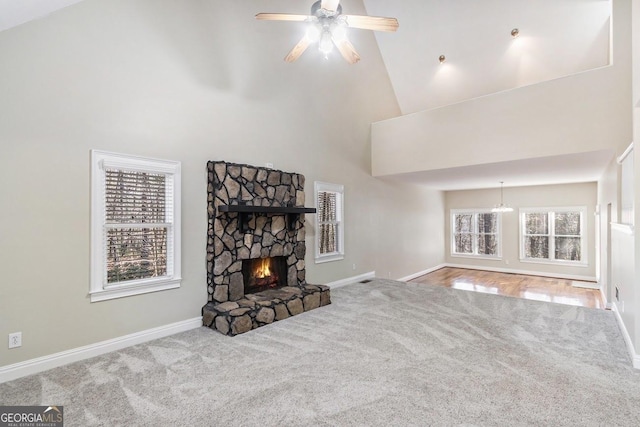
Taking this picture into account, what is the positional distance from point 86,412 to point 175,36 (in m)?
3.89

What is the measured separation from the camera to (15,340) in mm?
2754

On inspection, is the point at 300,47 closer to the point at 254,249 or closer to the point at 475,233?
the point at 254,249

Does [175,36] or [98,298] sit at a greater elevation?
[175,36]

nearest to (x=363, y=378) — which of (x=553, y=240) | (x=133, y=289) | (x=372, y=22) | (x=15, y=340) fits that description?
(x=133, y=289)

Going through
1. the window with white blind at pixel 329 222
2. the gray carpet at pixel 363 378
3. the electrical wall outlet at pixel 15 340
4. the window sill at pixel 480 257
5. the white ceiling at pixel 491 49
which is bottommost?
the gray carpet at pixel 363 378

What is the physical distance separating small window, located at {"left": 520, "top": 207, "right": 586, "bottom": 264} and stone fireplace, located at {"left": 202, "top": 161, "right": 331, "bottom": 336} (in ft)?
25.6

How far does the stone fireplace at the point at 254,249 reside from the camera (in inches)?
158

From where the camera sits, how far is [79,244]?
10.2 feet

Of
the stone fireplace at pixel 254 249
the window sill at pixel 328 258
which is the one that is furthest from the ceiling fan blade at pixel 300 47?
the window sill at pixel 328 258

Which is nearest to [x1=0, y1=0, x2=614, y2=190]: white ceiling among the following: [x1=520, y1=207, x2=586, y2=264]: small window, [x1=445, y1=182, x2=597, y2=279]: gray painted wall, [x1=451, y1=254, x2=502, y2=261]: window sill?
[x1=445, y1=182, x2=597, y2=279]: gray painted wall

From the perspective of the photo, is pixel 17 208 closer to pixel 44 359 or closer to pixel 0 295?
pixel 0 295

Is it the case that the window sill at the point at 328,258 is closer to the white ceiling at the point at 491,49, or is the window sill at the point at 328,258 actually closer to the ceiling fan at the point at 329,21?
the white ceiling at the point at 491,49

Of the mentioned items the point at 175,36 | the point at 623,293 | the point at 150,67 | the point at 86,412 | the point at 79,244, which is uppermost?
the point at 175,36

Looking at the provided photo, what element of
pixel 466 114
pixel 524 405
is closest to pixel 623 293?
pixel 524 405
